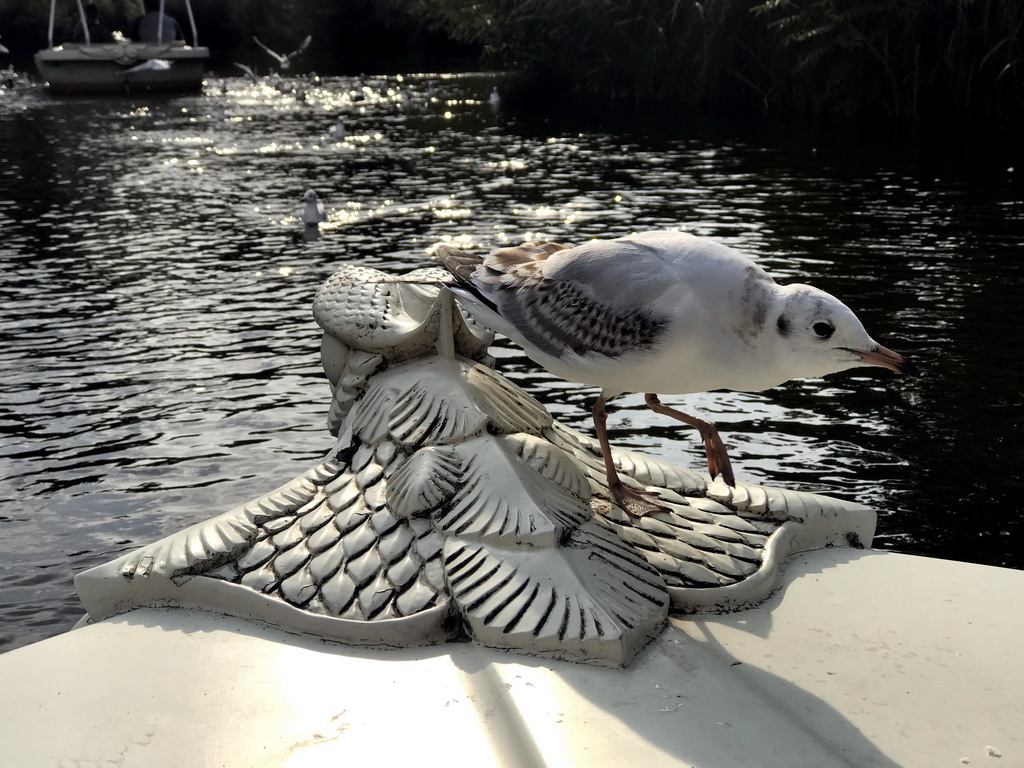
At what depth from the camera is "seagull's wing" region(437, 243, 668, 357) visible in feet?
12.8

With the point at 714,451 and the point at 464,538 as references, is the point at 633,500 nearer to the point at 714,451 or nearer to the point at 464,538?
the point at 714,451

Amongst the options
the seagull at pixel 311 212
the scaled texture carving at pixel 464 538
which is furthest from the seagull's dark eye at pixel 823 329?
the seagull at pixel 311 212

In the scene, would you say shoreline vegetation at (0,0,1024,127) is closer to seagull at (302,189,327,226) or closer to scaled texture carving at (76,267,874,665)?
seagull at (302,189,327,226)

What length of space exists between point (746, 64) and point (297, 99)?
1364cm

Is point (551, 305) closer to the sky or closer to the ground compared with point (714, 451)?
closer to the sky

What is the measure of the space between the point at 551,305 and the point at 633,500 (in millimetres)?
840

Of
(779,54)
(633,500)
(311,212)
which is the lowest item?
(311,212)

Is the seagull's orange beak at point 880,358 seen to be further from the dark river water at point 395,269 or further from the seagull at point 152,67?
the seagull at point 152,67

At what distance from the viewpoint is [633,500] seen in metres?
3.92

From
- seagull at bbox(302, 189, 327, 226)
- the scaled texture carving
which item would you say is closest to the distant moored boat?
seagull at bbox(302, 189, 327, 226)

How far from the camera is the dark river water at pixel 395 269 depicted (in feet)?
21.5

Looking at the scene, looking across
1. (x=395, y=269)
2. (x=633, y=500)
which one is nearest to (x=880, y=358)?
(x=633, y=500)

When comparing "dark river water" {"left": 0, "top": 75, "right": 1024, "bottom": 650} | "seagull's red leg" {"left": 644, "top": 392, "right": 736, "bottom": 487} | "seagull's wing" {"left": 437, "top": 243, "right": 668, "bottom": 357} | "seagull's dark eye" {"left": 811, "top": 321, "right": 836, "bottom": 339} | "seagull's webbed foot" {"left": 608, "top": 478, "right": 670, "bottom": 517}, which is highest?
"seagull's dark eye" {"left": 811, "top": 321, "right": 836, "bottom": 339}

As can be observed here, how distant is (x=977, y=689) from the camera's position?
3.08 metres
